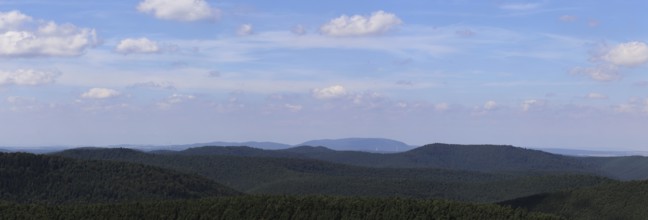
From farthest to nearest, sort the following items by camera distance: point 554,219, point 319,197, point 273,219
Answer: point 319,197 → point 273,219 → point 554,219

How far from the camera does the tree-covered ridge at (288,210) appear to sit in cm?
13275

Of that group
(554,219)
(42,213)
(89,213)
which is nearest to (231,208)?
(89,213)

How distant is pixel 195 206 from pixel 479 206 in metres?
50.6

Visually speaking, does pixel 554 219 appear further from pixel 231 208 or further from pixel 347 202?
pixel 231 208

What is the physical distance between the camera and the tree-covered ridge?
132750 millimetres

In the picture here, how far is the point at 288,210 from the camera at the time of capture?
13488cm

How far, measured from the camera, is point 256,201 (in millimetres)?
140375

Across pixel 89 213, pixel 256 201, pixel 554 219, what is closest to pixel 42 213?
pixel 89 213

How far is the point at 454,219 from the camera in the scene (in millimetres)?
129625

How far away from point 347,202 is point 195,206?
27.5 meters

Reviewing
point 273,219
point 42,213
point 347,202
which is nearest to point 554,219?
point 347,202

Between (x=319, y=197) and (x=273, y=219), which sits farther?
(x=319, y=197)

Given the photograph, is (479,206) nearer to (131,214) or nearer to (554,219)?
(554,219)

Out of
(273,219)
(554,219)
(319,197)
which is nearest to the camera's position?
(554,219)
